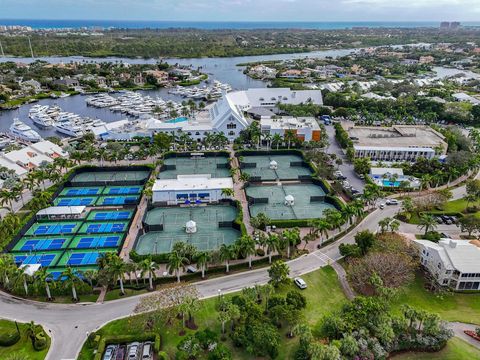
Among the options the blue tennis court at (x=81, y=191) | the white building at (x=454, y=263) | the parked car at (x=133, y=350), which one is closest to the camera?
the parked car at (x=133, y=350)

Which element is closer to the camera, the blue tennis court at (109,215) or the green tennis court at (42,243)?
the green tennis court at (42,243)

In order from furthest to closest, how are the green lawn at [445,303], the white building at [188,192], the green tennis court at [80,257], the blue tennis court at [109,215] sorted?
the white building at [188,192]
the blue tennis court at [109,215]
the green tennis court at [80,257]
the green lawn at [445,303]

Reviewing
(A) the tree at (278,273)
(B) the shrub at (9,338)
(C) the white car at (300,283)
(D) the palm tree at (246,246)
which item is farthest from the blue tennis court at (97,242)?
(C) the white car at (300,283)

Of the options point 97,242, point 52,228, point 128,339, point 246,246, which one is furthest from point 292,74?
point 128,339

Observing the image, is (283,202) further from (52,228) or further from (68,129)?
(68,129)

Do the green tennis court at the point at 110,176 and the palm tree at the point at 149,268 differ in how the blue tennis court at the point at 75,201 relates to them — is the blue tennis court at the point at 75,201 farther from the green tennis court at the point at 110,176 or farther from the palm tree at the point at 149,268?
the palm tree at the point at 149,268

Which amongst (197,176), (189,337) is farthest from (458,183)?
(189,337)

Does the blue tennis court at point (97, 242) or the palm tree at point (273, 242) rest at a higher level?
the palm tree at point (273, 242)
